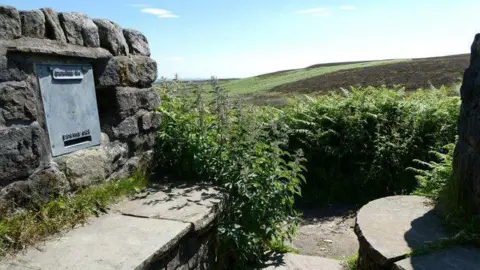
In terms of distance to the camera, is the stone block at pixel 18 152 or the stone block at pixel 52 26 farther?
the stone block at pixel 52 26

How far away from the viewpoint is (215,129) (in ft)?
13.7

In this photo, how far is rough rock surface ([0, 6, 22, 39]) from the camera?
2.47 m

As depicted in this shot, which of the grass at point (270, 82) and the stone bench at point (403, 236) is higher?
the grass at point (270, 82)

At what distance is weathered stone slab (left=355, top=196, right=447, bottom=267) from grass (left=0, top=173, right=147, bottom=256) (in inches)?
82.9

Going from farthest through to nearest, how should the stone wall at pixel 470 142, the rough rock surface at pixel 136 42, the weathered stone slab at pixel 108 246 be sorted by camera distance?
the rough rock surface at pixel 136 42 < the stone wall at pixel 470 142 < the weathered stone slab at pixel 108 246

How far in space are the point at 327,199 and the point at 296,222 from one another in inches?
92.6

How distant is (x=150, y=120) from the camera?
159 inches

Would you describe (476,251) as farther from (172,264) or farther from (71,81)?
(71,81)

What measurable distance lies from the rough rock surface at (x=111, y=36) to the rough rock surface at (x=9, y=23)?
2.96 ft

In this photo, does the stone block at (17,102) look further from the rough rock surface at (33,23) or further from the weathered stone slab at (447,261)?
the weathered stone slab at (447,261)

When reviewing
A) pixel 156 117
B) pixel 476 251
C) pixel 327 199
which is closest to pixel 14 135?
pixel 156 117

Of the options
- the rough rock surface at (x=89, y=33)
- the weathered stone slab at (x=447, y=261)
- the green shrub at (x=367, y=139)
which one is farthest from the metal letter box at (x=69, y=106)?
the green shrub at (x=367, y=139)

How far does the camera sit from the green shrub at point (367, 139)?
5.64 m

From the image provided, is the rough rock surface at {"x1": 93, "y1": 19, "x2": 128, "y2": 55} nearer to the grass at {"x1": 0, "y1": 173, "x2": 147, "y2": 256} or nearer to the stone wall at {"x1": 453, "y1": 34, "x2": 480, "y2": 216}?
the grass at {"x1": 0, "y1": 173, "x2": 147, "y2": 256}
